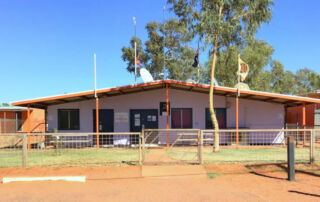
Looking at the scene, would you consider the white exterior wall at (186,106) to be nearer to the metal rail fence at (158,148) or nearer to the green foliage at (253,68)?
the metal rail fence at (158,148)

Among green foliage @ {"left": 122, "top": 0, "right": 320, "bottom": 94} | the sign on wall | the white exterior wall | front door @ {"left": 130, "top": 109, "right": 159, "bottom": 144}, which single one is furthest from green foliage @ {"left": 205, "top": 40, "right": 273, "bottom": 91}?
the sign on wall

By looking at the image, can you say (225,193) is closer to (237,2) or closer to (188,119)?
(237,2)

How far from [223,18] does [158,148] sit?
667 cm

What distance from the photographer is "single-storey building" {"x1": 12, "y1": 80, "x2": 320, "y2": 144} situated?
1405 cm

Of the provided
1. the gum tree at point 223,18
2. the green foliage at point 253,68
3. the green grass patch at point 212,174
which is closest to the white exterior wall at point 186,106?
the gum tree at point 223,18

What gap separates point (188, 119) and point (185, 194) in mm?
8932

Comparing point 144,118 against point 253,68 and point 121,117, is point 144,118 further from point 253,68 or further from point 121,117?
point 253,68

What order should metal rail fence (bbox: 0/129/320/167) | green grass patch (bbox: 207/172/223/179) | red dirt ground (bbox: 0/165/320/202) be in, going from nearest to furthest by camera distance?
red dirt ground (bbox: 0/165/320/202) < green grass patch (bbox: 207/172/223/179) < metal rail fence (bbox: 0/129/320/167)

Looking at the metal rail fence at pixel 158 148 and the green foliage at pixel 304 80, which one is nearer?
the metal rail fence at pixel 158 148

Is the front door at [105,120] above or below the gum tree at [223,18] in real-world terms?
below

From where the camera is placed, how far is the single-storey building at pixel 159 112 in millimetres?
14055

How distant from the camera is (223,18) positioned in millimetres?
10844

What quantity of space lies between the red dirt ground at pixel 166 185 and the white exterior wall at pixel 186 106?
6696 millimetres

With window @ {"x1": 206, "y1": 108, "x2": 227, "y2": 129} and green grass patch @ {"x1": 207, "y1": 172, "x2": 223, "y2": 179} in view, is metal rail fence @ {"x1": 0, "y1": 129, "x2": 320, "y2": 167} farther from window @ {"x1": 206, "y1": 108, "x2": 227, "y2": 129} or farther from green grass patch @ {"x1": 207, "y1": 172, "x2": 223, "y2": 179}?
green grass patch @ {"x1": 207, "y1": 172, "x2": 223, "y2": 179}
